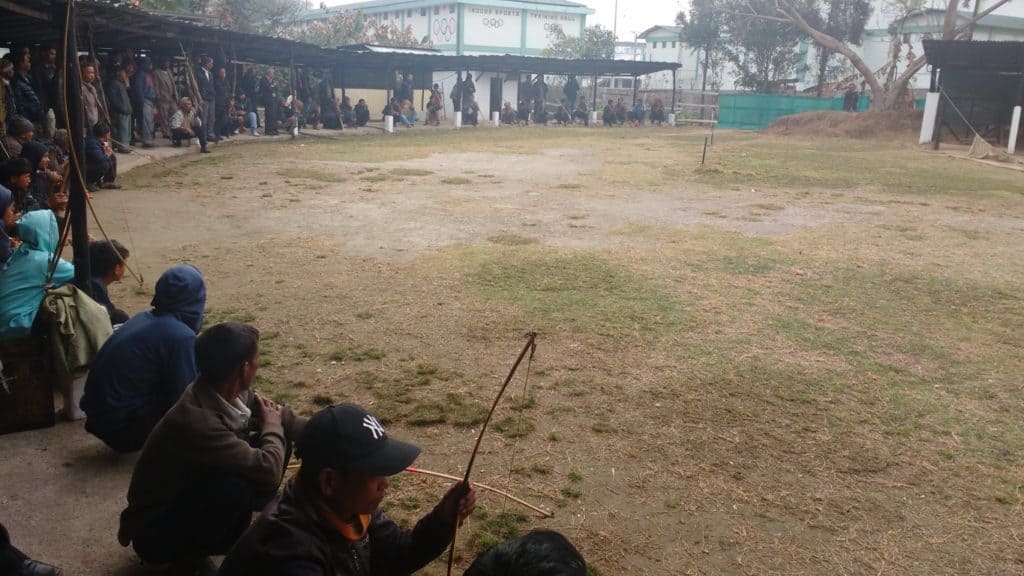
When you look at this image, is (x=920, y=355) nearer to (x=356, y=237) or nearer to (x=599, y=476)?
(x=599, y=476)

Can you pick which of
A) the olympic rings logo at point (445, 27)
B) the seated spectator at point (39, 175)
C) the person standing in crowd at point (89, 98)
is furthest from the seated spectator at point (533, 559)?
the olympic rings logo at point (445, 27)

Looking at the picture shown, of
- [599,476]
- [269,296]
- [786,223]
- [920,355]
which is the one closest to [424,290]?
[269,296]

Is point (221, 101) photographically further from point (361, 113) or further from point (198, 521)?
point (198, 521)

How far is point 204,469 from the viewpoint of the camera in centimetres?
275

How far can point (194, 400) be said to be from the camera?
2785 mm

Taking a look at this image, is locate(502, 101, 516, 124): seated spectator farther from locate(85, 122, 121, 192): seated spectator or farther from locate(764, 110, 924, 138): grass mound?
locate(85, 122, 121, 192): seated spectator

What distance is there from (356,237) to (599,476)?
585 centimetres

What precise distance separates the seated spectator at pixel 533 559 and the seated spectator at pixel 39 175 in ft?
24.3

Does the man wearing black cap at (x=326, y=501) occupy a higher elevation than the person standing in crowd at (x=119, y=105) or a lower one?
lower

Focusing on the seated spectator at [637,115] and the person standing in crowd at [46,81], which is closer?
the person standing in crowd at [46,81]

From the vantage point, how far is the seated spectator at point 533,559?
1.92 m

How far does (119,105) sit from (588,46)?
1439 inches

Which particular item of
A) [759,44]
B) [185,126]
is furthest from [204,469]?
[759,44]

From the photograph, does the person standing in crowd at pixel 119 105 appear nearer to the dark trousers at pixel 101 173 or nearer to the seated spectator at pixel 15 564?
Answer: the dark trousers at pixel 101 173
